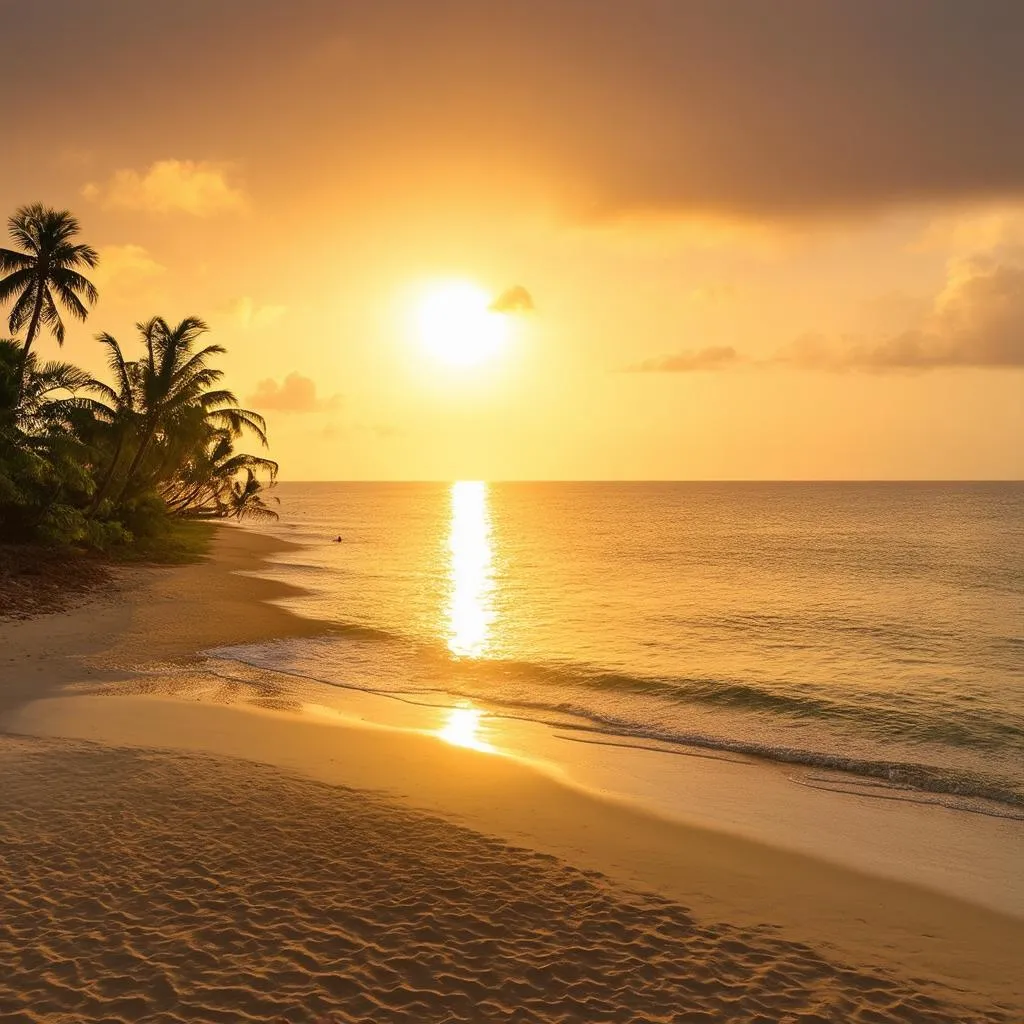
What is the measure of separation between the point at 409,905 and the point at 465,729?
7.80 m

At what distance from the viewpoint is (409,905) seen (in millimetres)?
7812

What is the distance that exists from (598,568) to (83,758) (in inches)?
1744

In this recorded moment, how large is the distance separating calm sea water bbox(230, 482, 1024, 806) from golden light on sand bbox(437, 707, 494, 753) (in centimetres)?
82

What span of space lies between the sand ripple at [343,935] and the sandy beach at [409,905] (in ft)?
0.08

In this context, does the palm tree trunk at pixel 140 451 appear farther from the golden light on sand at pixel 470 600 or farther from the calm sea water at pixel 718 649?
the golden light on sand at pixel 470 600

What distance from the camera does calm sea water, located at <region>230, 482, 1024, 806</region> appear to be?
16219mm

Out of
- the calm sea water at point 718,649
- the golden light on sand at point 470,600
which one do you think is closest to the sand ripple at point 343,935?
the calm sea water at point 718,649

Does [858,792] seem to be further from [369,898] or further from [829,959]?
[369,898]

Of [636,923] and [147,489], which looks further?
[147,489]

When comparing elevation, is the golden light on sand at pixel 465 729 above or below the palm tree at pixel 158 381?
below

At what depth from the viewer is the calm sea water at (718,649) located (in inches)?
639

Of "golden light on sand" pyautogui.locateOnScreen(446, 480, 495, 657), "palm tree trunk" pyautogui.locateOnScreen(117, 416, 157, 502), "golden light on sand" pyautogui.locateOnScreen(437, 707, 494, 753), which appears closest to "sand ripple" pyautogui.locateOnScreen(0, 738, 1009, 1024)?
"golden light on sand" pyautogui.locateOnScreen(437, 707, 494, 753)

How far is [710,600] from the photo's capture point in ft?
125

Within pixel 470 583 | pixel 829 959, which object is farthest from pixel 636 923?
pixel 470 583
